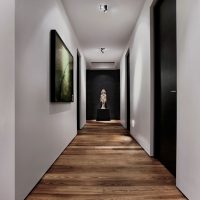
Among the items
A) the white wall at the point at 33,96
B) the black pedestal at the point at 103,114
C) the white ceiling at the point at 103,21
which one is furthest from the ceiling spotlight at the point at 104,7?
the black pedestal at the point at 103,114

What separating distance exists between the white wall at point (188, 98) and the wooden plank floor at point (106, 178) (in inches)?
9.9

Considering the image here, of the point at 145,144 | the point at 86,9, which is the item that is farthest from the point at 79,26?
the point at 145,144

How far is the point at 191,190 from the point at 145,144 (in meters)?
1.95

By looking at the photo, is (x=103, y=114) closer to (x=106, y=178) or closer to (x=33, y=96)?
(x=106, y=178)

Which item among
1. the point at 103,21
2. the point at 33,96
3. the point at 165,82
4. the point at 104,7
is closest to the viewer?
the point at 33,96

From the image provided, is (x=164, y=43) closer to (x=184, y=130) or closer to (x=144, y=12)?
(x=144, y=12)

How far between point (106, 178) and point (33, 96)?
124 cm

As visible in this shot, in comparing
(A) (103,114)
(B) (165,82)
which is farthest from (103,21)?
(A) (103,114)

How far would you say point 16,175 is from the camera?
170 centimetres

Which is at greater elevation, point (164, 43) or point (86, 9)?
point (86, 9)

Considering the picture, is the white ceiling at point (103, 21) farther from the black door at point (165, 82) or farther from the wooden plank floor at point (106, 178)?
the wooden plank floor at point (106, 178)

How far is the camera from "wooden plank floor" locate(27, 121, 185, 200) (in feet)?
6.63
